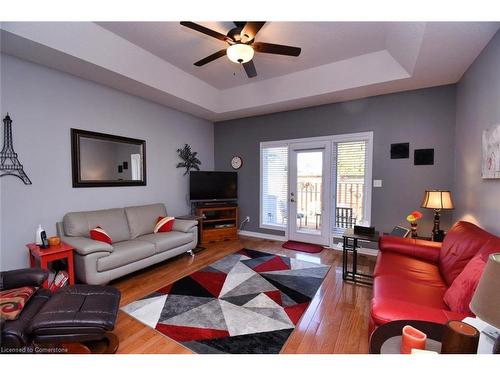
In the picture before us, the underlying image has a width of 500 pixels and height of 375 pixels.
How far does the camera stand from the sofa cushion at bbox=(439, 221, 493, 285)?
172 cm

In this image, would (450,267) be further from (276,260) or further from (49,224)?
(49,224)

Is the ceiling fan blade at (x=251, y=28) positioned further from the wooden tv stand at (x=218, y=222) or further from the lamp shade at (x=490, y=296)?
the wooden tv stand at (x=218, y=222)

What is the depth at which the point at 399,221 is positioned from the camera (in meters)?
3.47

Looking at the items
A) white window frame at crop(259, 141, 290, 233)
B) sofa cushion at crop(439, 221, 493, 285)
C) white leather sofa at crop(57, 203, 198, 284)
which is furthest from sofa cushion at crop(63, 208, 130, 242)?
sofa cushion at crop(439, 221, 493, 285)

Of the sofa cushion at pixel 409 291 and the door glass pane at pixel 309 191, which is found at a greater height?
the door glass pane at pixel 309 191

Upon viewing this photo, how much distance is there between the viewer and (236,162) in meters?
4.98

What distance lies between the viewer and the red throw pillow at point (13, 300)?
4.51ft

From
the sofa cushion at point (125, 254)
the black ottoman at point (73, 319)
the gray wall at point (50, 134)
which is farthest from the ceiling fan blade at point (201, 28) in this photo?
the sofa cushion at point (125, 254)

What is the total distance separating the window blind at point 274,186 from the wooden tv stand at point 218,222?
64 centimetres

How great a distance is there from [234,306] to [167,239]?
1.47 m

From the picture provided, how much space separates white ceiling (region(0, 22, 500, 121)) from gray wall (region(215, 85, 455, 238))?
8.2 inches

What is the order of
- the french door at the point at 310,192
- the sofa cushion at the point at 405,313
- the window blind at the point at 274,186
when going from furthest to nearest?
the window blind at the point at 274,186 < the french door at the point at 310,192 < the sofa cushion at the point at 405,313

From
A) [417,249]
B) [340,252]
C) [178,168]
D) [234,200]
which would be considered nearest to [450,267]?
[417,249]

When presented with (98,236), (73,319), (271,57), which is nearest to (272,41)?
(271,57)
